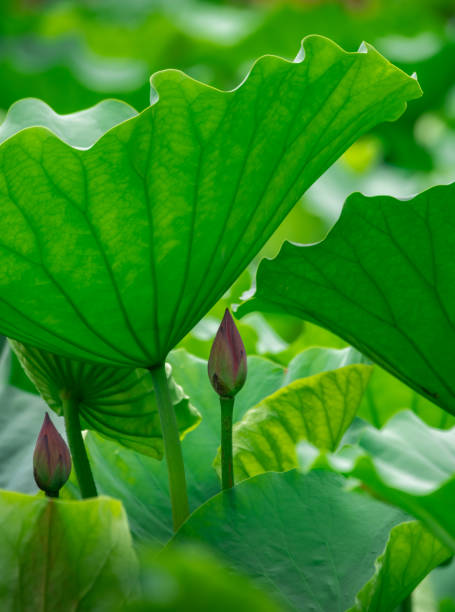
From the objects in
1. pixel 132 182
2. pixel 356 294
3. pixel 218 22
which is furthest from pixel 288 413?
pixel 218 22

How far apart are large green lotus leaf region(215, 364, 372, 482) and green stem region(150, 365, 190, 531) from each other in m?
0.07

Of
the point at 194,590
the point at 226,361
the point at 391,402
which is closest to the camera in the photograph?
the point at 194,590

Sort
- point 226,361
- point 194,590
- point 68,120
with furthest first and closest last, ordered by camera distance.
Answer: point 68,120 < point 226,361 < point 194,590

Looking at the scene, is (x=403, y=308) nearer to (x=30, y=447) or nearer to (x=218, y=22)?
(x=30, y=447)

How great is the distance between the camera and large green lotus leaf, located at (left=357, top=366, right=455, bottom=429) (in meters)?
0.78

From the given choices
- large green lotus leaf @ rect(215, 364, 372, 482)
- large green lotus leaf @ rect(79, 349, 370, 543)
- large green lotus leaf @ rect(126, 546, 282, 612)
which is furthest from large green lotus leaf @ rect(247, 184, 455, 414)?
large green lotus leaf @ rect(126, 546, 282, 612)

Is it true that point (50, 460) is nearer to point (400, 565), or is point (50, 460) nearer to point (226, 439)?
point (226, 439)

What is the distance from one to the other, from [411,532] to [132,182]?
26 cm

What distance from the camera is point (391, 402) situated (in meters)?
0.80

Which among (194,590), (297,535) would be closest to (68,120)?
(297,535)

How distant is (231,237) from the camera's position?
0.52 meters

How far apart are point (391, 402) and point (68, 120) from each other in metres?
0.38

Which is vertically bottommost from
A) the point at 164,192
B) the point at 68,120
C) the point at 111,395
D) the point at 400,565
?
the point at 400,565

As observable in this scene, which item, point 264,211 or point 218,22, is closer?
point 264,211
